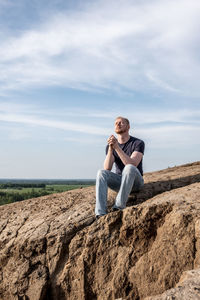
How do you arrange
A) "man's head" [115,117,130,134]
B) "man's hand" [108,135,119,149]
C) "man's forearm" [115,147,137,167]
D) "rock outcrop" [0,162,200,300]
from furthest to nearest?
"man's head" [115,117,130,134], "man's hand" [108,135,119,149], "man's forearm" [115,147,137,167], "rock outcrop" [0,162,200,300]

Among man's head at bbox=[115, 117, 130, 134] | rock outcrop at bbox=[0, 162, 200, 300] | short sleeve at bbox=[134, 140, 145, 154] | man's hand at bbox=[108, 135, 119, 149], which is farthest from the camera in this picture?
man's head at bbox=[115, 117, 130, 134]

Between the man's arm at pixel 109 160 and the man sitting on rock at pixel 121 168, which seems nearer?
the man sitting on rock at pixel 121 168

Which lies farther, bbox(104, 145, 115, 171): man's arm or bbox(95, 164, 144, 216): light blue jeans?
bbox(104, 145, 115, 171): man's arm

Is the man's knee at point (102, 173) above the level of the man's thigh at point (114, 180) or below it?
above

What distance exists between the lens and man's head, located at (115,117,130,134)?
6.74 m

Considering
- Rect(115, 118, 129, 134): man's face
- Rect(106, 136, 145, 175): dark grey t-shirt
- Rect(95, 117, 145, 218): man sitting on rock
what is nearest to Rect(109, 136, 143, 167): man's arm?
Rect(95, 117, 145, 218): man sitting on rock

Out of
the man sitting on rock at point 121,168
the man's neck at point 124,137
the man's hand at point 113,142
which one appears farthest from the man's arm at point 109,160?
the man's neck at point 124,137

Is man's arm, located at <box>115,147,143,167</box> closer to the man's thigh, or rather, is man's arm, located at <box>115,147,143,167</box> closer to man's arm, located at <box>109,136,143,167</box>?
man's arm, located at <box>109,136,143,167</box>


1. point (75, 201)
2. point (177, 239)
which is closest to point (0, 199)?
point (75, 201)

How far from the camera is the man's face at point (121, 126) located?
6.74 metres

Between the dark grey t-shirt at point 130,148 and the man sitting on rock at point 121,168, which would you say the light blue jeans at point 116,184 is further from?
the dark grey t-shirt at point 130,148

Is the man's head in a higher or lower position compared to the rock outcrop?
higher

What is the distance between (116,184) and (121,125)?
1152 mm

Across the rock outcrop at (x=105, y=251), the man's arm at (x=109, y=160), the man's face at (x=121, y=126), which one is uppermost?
the man's face at (x=121, y=126)
